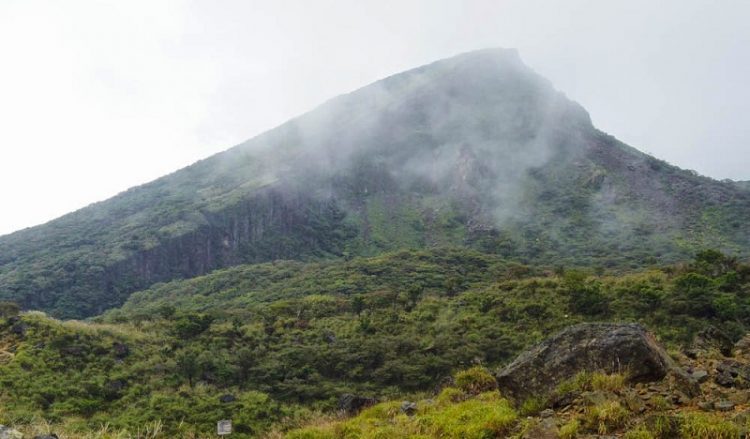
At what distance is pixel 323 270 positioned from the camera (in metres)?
76.2

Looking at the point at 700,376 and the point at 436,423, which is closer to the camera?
the point at 700,376

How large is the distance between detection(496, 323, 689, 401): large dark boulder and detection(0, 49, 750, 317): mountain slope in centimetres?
7228

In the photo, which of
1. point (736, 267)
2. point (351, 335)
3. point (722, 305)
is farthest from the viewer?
point (736, 267)

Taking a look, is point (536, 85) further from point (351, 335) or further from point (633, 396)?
point (633, 396)

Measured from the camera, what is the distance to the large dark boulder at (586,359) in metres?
9.15

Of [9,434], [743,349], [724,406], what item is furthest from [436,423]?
[9,434]

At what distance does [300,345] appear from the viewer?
3838 centimetres

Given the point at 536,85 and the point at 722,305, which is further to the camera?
the point at 536,85

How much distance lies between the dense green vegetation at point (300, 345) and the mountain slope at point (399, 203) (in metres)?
→ 39.7

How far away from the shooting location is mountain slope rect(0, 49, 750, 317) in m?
95.6

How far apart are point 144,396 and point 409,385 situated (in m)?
15.0

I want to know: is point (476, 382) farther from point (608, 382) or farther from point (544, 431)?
point (544, 431)

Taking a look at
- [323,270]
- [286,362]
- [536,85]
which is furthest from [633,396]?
[536,85]

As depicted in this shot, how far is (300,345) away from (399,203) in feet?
329
